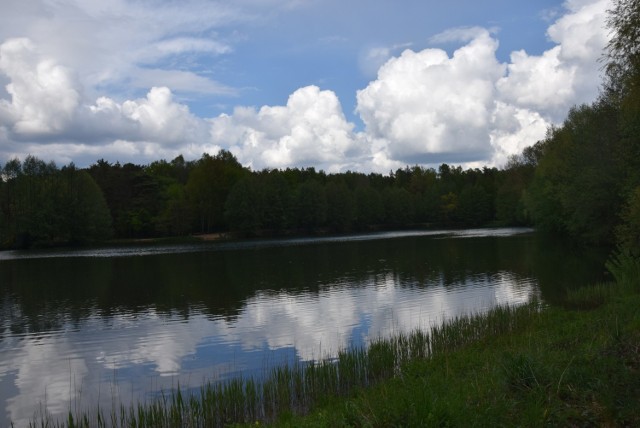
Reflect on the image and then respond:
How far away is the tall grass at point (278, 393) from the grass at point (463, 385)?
0.09ft

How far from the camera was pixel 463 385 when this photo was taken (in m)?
9.92

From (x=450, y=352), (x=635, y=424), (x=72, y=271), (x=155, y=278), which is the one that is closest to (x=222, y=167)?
(x=72, y=271)

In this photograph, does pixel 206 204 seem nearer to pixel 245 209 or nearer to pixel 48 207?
pixel 245 209

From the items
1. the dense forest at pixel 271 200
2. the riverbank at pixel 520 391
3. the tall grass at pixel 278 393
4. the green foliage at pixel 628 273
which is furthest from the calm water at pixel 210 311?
the dense forest at pixel 271 200

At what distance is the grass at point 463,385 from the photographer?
7.78m

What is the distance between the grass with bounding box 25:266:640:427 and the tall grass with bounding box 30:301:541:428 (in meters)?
0.03

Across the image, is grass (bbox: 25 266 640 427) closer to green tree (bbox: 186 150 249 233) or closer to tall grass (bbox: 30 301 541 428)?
tall grass (bbox: 30 301 541 428)

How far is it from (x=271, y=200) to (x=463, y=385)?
103809 mm

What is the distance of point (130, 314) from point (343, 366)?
17.3 metres

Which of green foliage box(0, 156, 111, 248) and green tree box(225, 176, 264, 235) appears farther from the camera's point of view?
green tree box(225, 176, 264, 235)

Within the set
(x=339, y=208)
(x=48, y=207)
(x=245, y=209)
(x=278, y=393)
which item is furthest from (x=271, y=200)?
(x=278, y=393)

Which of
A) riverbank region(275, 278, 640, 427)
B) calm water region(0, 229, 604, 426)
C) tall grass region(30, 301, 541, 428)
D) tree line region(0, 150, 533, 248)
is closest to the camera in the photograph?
riverbank region(275, 278, 640, 427)

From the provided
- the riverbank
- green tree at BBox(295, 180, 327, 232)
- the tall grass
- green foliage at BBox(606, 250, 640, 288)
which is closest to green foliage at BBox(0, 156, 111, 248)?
green tree at BBox(295, 180, 327, 232)

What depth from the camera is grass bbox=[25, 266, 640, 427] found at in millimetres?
7777
